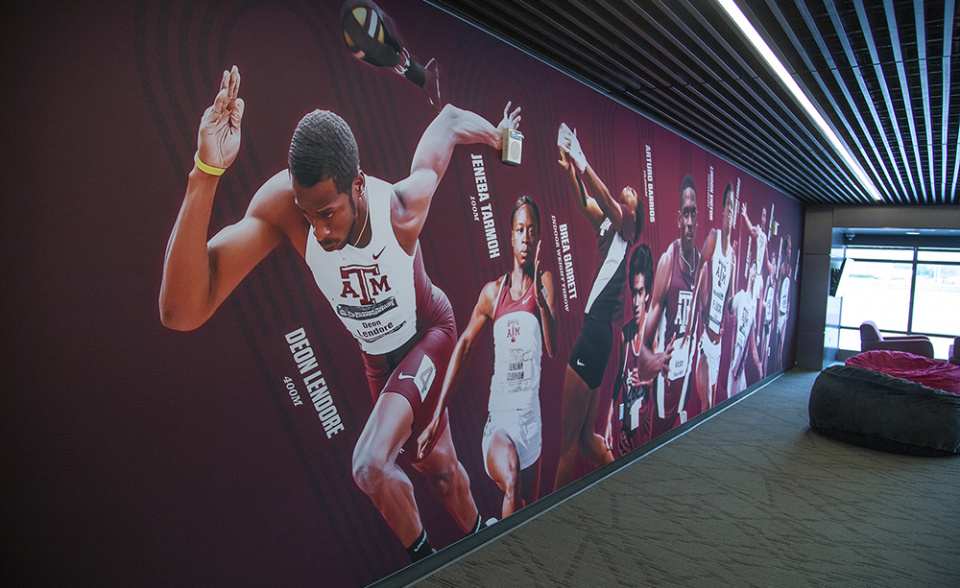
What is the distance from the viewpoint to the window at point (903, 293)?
10320 mm

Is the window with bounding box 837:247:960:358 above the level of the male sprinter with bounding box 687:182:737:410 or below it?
below

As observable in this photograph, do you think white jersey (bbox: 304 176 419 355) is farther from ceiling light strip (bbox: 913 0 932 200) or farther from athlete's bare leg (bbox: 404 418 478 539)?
ceiling light strip (bbox: 913 0 932 200)

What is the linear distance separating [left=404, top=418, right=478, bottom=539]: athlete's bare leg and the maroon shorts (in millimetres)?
62

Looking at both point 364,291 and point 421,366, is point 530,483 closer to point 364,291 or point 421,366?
point 421,366

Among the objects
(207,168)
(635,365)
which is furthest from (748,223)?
(207,168)

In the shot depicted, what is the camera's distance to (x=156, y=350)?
6.45 feet

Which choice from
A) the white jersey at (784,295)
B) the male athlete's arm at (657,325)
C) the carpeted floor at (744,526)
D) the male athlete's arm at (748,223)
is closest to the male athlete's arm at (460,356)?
the carpeted floor at (744,526)

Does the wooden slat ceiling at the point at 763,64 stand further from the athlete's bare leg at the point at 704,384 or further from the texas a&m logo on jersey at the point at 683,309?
the athlete's bare leg at the point at 704,384

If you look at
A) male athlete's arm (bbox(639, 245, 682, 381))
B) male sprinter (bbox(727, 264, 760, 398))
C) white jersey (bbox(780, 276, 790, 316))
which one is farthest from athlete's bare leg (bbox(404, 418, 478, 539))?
white jersey (bbox(780, 276, 790, 316))

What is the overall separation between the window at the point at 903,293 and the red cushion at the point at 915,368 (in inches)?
159

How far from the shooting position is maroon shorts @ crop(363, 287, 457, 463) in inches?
109

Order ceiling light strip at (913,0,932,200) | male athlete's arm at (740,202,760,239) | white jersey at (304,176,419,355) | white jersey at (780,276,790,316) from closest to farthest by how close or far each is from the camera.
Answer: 1. white jersey at (304,176,419,355)
2. ceiling light strip at (913,0,932,200)
3. male athlete's arm at (740,202,760,239)
4. white jersey at (780,276,790,316)

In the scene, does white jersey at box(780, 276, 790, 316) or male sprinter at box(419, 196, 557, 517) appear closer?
male sprinter at box(419, 196, 557, 517)

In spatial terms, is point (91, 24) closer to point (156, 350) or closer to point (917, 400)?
point (156, 350)
